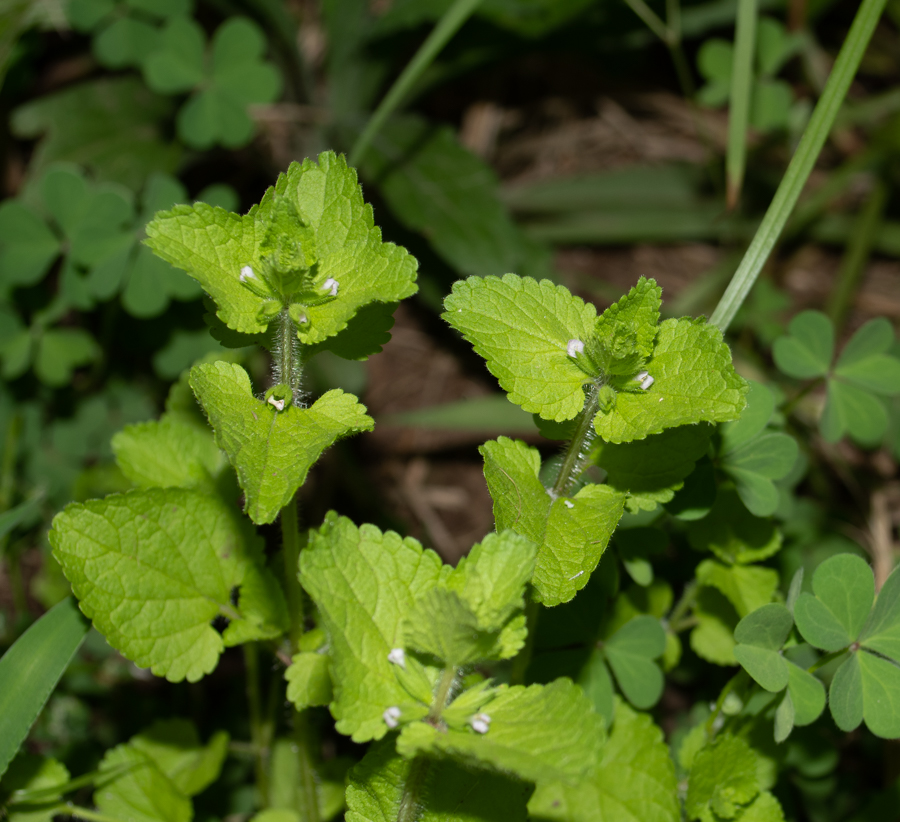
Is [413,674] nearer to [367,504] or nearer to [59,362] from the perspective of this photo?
[367,504]

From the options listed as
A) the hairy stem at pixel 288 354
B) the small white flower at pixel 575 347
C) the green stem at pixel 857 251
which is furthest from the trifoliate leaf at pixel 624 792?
the green stem at pixel 857 251

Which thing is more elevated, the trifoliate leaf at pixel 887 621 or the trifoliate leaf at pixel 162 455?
the trifoliate leaf at pixel 162 455

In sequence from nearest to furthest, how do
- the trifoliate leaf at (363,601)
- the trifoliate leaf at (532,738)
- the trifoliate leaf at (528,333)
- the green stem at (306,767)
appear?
the trifoliate leaf at (532,738) < the trifoliate leaf at (363,601) < the trifoliate leaf at (528,333) < the green stem at (306,767)

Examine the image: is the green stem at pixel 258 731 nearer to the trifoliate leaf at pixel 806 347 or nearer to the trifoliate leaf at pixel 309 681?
the trifoliate leaf at pixel 309 681

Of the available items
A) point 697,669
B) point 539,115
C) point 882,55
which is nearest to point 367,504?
point 697,669

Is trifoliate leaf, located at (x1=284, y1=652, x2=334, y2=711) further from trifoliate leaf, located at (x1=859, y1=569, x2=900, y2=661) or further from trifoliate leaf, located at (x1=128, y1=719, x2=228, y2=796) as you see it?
trifoliate leaf, located at (x1=859, y1=569, x2=900, y2=661)

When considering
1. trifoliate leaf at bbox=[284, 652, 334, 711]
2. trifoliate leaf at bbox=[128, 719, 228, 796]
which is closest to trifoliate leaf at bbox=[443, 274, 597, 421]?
trifoliate leaf at bbox=[284, 652, 334, 711]

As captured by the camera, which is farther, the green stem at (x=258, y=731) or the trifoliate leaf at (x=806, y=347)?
the trifoliate leaf at (x=806, y=347)
